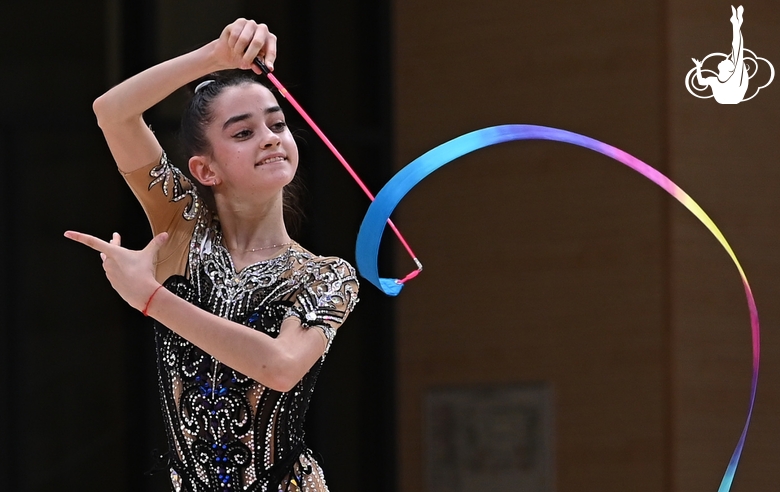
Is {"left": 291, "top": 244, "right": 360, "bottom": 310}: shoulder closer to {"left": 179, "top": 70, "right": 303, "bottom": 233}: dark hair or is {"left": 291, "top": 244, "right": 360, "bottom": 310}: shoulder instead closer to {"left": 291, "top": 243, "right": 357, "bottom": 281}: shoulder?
{"left": 291, "top": 243, "right": 357, "bottom": 281}: shoulder

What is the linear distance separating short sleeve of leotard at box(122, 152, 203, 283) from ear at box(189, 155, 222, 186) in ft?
0.11

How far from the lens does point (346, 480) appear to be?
5.00 m

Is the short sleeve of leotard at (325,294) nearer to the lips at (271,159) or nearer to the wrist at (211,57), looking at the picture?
the lips at (271,159)

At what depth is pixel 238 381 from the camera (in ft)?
6.60

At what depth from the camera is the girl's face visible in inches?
80.4

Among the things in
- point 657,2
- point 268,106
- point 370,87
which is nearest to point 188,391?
point 268,106

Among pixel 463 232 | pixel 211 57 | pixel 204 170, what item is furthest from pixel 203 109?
pixel 463 232

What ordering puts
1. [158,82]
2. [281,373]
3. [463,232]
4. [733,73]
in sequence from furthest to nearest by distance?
[463,232]
[733,73]
[158,82]
[281,373]

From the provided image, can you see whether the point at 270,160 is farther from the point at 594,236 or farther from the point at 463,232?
the point at 463,232

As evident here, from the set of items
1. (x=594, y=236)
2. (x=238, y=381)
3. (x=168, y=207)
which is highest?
(x=594, y=236)

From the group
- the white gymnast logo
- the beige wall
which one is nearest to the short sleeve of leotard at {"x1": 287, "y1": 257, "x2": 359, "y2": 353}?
the white gymnast logo

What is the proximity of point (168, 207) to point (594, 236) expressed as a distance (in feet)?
9.29

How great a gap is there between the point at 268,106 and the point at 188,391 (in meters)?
0.50

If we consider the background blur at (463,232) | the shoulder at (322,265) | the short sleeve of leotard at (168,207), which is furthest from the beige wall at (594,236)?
the short sleeve of leotard at (168,207)
